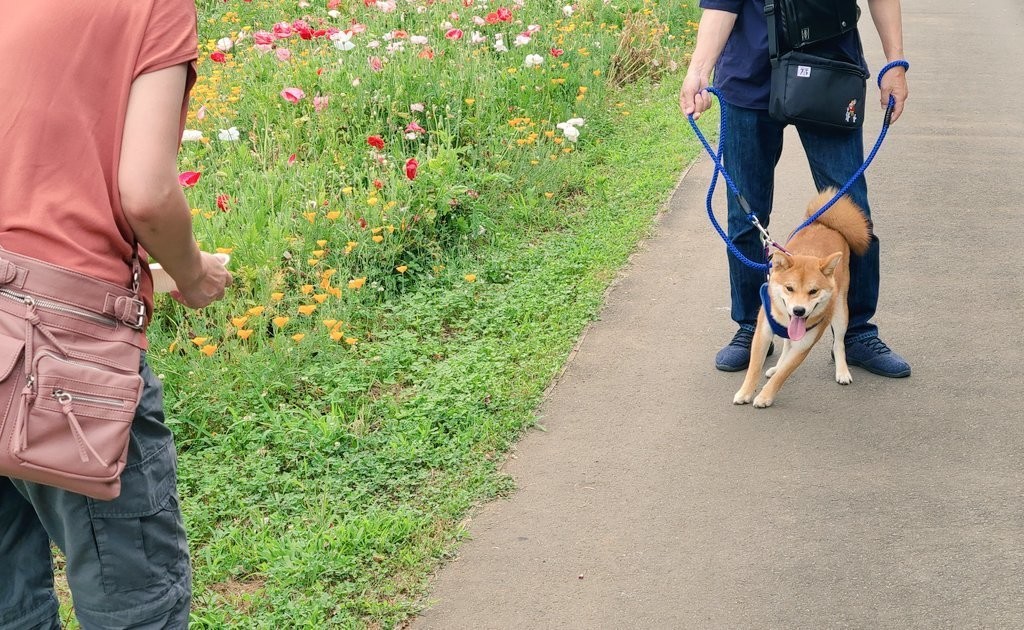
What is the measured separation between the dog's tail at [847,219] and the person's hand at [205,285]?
2891 mm

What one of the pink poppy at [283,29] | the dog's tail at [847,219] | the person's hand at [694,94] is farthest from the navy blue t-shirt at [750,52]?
the pink poppy at [283,29]

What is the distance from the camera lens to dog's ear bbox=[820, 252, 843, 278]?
4.17 meters

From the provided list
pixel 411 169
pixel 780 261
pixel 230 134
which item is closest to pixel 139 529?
pixel 780 261

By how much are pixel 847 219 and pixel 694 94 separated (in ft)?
Answer: 3.03

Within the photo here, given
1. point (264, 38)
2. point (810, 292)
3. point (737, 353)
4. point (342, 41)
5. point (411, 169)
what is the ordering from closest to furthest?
1. point (810, 292)
2. point (737, 353)
3. point (411, 169)
4. point (264, 38)
5. point (342, 41)

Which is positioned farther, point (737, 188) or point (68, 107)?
point (737, 188)

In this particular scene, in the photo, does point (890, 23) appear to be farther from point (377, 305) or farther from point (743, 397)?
point (377, 305)

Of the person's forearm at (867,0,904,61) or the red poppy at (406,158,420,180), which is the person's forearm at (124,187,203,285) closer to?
the person's forearm at (867,0,904,61)

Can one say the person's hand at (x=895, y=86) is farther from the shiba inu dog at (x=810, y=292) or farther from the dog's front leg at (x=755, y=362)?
the dog's front leg at (x=755, y=362)

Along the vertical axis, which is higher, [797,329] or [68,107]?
[68,107]

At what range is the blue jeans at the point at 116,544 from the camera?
6.58ft

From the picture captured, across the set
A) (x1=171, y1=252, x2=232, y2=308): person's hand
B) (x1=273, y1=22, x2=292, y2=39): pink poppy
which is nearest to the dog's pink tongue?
(x1=171, y1=252, x2=232, y2=308): person's hand

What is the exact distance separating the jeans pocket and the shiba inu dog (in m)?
2.80

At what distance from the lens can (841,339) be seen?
4559mm
